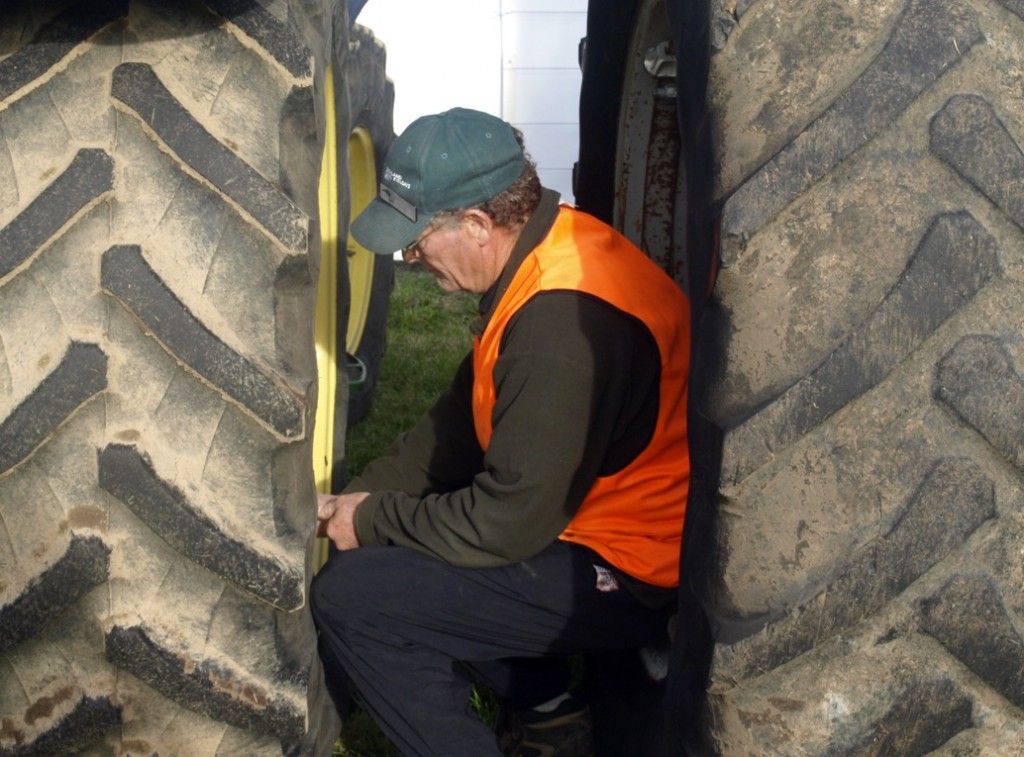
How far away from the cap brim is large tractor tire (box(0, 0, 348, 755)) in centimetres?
54

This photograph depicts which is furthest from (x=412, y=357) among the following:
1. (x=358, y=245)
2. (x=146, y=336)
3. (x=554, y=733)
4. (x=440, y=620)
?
(x=146, y=336)

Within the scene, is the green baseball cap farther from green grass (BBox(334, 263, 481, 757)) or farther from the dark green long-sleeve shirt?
green grass (BBox(334, 263, 481, 757))

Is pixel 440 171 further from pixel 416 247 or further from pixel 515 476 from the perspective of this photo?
pixel 515 476

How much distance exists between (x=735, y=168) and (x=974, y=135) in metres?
0.23

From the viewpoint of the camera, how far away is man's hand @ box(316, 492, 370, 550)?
7.04 feet

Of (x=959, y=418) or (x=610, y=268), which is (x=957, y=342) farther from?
(x=610, y=268)

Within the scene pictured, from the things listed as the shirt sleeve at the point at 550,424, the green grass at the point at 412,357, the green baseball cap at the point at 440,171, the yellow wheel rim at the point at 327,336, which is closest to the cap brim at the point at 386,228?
the green baseball cap at the point at 440,171

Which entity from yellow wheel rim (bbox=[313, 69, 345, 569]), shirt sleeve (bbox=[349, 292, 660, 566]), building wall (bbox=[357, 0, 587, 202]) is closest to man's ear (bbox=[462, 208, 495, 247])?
shirt sleeve (bbox=[349, 292, 660, 566])

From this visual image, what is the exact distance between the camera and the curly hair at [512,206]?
212 centimetres

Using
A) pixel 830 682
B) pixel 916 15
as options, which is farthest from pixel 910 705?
pixel 916 15

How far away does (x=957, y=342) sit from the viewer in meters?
1.23

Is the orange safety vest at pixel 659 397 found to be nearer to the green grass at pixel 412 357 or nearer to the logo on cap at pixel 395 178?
the logo on cap at pixel 395 178

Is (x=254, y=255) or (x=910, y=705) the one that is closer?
(x=910, y=705)

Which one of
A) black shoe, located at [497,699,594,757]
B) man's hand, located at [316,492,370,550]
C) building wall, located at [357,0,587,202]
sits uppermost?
man's hand, located at [316,492,370,550]
